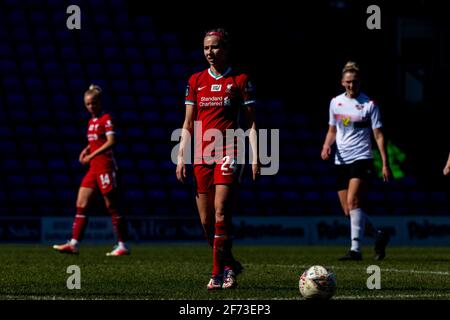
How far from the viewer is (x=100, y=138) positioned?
12.7 m

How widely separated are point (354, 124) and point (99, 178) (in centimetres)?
339

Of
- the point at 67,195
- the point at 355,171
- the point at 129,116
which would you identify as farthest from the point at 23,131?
the point at 355,171

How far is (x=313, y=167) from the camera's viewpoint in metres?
20.8

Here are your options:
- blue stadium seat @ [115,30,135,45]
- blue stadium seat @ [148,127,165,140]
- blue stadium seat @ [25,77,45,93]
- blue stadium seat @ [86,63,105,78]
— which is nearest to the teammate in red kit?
blue stadium seat @ [148,127,165,140]

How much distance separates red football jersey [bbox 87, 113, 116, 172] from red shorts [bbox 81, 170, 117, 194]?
66mm

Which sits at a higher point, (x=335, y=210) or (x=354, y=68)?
(x=354, y=68)

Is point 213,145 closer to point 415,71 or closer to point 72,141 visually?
point 72,141

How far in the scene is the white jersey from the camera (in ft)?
37.9

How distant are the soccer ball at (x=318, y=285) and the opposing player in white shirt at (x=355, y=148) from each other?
4641 mm

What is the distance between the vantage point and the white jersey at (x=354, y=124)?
1154 cm

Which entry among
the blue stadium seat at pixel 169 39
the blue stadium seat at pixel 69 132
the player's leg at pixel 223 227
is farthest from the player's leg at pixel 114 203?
the blue stadium seat at pixel 169 39

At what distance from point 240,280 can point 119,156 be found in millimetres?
12258

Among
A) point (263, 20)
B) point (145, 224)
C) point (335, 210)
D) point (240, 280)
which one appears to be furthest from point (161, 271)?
point (263, 20)

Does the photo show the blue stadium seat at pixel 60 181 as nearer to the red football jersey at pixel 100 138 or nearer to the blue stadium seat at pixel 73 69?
the blue stadium seat at pixel 73 69
